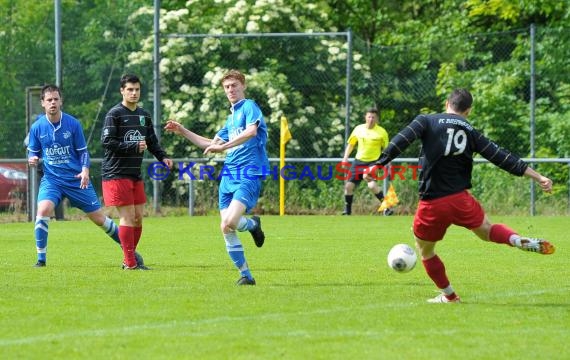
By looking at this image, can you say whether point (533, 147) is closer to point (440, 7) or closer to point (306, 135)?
point (306, 135)

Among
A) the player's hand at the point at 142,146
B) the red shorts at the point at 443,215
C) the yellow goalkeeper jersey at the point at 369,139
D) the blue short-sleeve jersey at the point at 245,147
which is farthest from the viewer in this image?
the yellow goalkeeper jersey at the point at 369,139

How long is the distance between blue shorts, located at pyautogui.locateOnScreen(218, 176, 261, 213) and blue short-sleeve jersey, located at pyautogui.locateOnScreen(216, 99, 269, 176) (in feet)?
0.27

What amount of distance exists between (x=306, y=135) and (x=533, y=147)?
4471mm

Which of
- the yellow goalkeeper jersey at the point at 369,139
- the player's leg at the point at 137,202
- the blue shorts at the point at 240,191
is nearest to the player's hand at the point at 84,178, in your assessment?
the player's leg at the point at 137,202

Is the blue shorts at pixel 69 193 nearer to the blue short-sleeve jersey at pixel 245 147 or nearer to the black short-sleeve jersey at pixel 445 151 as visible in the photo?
the blue short-sleeve jersey at pixel 245 147

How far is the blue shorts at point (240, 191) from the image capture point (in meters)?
10.4

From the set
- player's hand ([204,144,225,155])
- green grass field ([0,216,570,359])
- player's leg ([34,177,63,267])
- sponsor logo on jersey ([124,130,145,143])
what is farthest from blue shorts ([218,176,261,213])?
player's leg ([34,177,63,267])

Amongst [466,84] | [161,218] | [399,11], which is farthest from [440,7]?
[161,218]

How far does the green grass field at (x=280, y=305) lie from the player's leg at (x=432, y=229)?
25 centimetres

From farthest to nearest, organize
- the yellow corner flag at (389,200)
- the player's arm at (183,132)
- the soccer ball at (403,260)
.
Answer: the yellow corner flag at (389,200), the player's arm at (183,132), the soccer ball at (403,260)

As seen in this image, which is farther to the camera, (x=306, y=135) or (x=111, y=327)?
(x=306, y=135)

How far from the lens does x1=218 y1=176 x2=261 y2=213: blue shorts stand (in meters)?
10.4

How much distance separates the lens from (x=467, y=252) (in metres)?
14.3

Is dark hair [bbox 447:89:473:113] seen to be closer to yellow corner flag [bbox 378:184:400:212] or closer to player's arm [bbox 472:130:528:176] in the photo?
player's arm [bbox 472:130:528:176]
